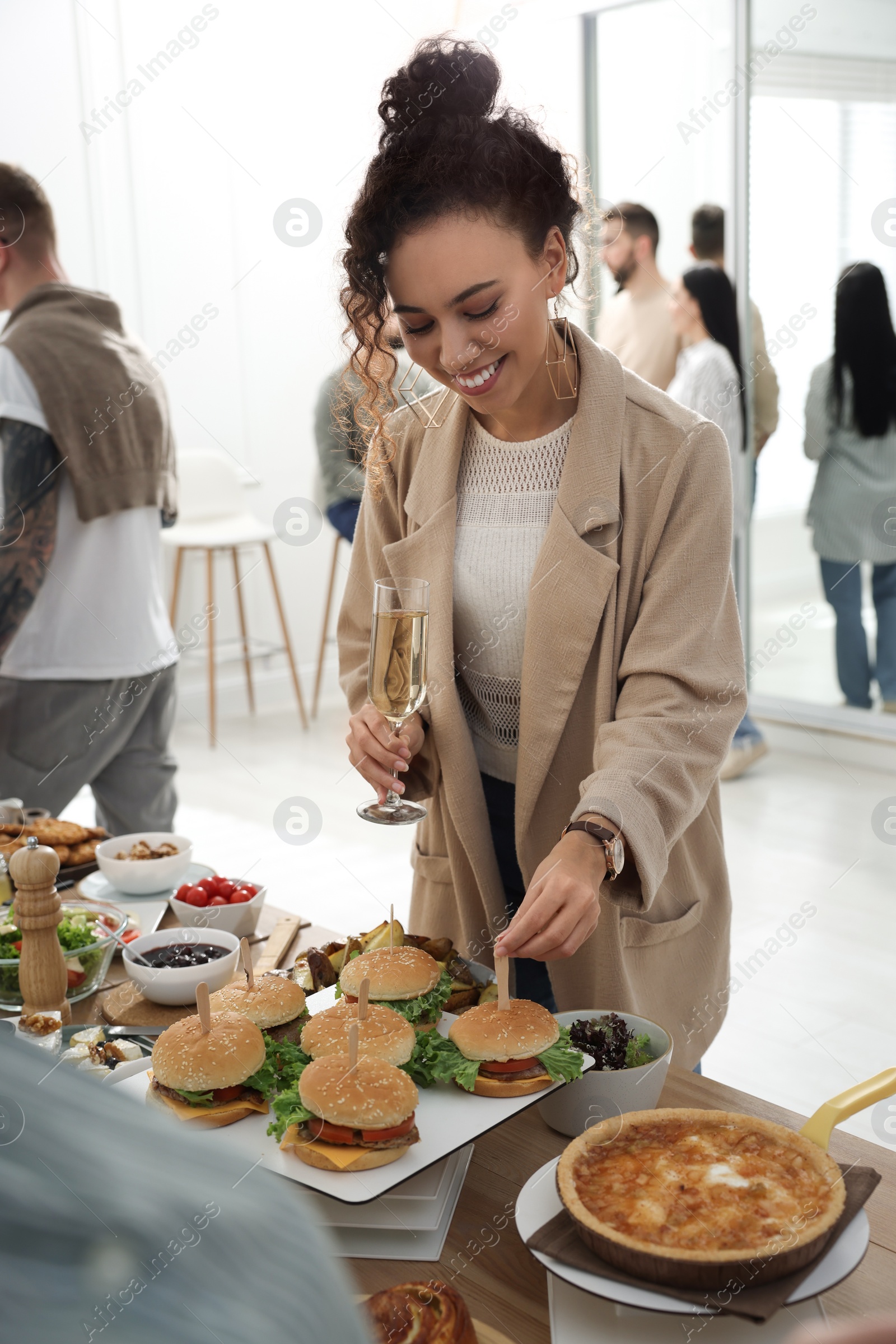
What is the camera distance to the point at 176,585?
18.6ft

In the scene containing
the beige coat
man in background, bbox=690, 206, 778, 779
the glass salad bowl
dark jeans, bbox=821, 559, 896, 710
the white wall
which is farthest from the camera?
the white wall

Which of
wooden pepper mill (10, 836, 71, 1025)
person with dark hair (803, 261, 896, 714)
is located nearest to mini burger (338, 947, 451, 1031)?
wooden pepper mill (10, 836, 71, 1025)

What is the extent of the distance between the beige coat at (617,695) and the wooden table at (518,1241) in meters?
0.25

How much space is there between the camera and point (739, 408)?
16.6 ft

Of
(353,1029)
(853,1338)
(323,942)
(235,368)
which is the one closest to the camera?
(853,1338)

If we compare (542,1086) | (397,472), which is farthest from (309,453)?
(542,1086)

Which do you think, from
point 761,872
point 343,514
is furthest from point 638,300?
point 761,872

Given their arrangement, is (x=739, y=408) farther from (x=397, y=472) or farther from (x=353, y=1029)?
(x=353, y=1029)

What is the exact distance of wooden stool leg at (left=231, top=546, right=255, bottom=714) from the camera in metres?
5.96

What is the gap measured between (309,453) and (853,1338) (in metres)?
6.14

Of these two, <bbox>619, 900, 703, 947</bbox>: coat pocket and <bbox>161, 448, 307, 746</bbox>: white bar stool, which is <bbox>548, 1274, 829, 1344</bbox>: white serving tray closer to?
<bbox>619, 900, 703, 947</bbox>: coat pocket

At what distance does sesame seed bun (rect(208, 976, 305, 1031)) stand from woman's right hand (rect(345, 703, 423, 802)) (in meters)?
0.35

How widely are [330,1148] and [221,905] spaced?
0.74 meters

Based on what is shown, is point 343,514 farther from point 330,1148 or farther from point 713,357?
point 330,1148
